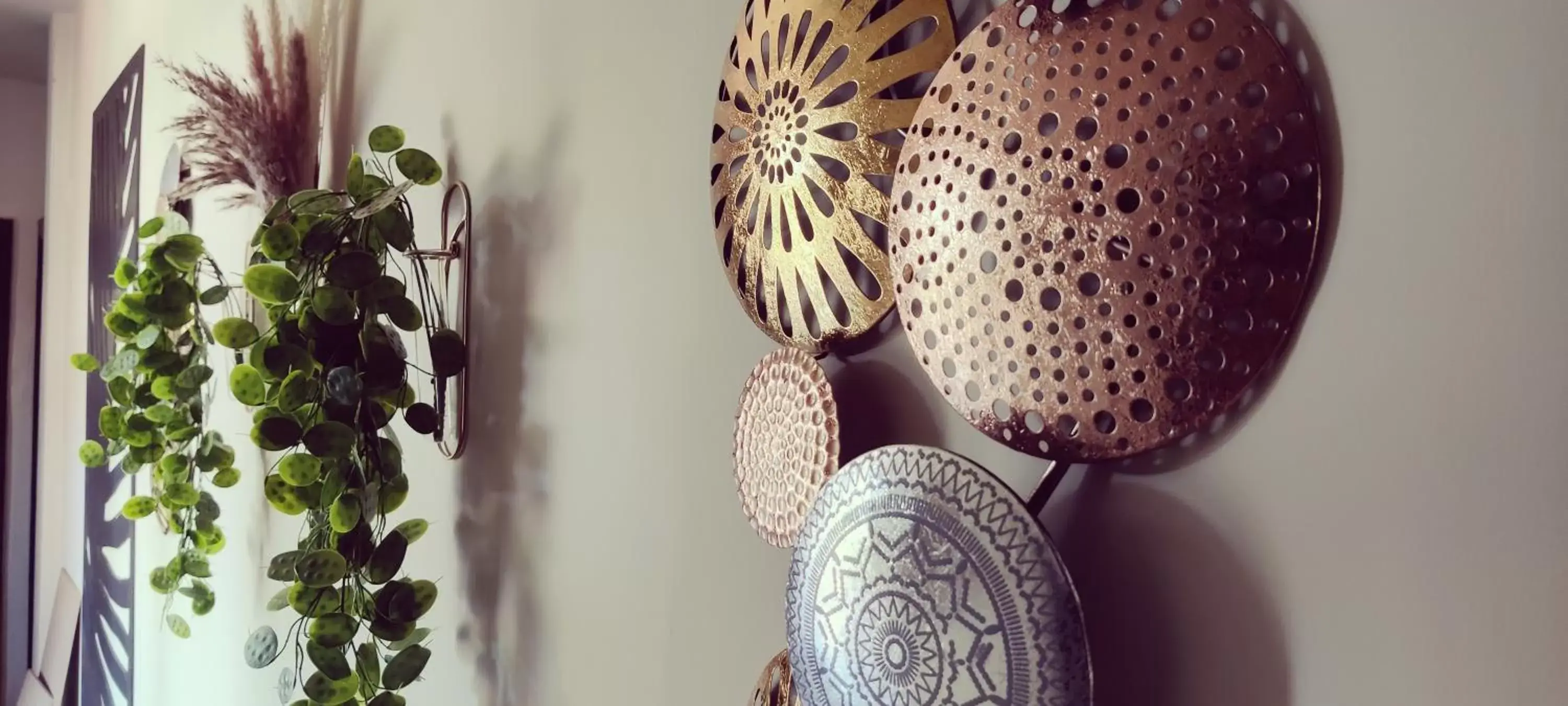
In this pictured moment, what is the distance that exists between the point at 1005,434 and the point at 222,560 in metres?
1.60

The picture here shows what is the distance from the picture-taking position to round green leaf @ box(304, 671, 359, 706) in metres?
0.89

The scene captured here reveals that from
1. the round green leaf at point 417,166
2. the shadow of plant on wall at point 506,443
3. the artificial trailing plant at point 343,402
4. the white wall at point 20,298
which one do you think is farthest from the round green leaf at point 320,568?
the white wall at point 20,298

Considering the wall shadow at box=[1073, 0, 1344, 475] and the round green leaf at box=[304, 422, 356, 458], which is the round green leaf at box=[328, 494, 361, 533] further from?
the wall shadow at box=[1073, 0, 1344, 475]

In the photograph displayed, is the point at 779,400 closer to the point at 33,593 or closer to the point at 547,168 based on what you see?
the point at 547,168

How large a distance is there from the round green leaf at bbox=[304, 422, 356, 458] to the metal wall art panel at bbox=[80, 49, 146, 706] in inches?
62.5

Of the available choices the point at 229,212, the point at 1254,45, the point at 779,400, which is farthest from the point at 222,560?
the point at 1254,45

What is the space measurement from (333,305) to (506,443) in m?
0.20

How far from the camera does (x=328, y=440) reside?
0.89 meters

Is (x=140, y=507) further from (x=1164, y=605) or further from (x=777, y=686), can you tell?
(x=1164, y=605)

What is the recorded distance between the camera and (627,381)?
732 millimetres

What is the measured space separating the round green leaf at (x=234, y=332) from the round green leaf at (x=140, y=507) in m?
0.69

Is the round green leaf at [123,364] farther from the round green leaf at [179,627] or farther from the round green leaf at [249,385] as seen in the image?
the round green leaf at [249,385]

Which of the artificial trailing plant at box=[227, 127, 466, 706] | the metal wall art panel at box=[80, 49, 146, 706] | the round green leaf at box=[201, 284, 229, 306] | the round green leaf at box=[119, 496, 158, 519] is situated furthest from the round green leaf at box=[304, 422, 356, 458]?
the metal wall art panel at box=[80, 49, 146, 706]

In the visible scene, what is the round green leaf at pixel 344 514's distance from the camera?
2.94 ft
